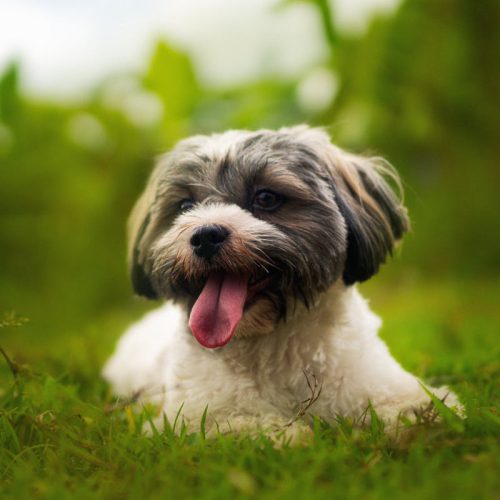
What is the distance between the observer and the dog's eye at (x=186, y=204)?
293 cm

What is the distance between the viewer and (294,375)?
266 centimetres

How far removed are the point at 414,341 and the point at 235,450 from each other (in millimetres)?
2670

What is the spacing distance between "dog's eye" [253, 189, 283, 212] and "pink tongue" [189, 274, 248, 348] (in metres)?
0.32

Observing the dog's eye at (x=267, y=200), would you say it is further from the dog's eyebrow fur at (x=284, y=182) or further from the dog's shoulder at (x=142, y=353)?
the dog's shoulder at (x=142, y=353)

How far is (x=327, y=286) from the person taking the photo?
107 inches

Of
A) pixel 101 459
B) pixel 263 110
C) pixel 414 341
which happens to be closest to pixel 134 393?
pixel 101 459

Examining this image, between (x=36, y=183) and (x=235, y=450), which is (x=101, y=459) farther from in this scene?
(x=36, y=183)

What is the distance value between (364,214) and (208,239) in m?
0.77

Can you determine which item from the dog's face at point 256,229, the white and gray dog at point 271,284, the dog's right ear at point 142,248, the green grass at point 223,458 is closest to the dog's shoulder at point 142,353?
the dog's right ear at point 142,248

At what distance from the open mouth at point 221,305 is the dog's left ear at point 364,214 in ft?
1.40

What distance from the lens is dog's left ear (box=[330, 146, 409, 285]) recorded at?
9.25 feet

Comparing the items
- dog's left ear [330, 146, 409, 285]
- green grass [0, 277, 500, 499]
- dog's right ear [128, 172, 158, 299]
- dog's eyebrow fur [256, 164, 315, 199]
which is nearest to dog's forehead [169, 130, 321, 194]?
dog's eyebrow fur [256, 164, 315, 199]

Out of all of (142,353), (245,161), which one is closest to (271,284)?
(245,161)

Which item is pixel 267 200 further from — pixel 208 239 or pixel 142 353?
pixel 142 353
